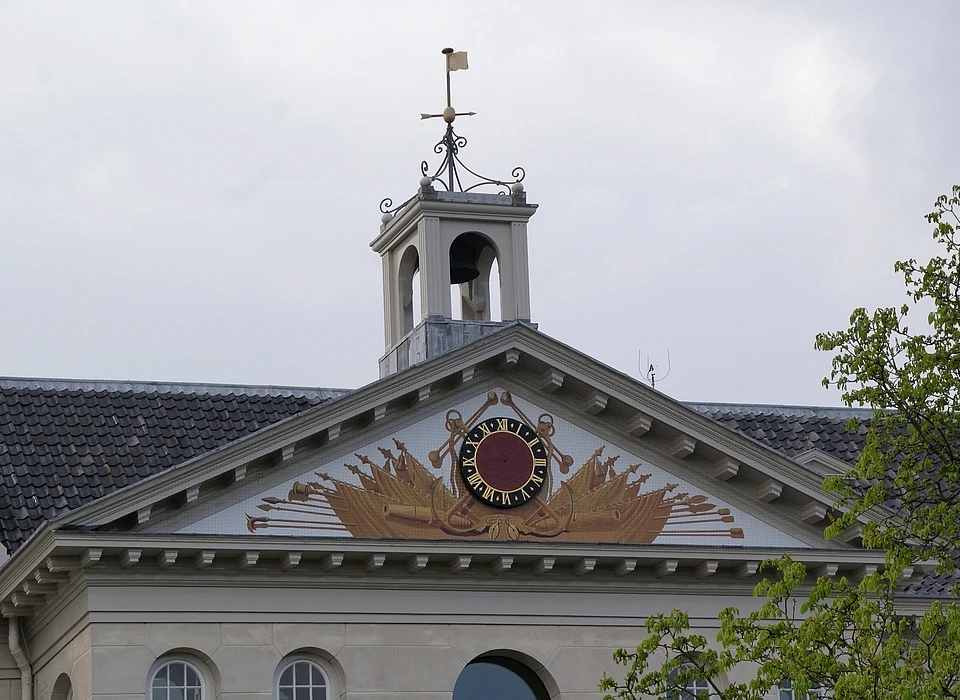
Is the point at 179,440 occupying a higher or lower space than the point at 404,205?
lower

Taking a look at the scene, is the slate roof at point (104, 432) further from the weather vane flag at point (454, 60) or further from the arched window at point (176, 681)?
the weather vane flag at point (454, 60)

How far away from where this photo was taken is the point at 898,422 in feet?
68.9

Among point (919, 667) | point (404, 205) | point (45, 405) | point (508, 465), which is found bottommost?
point (919, 667)

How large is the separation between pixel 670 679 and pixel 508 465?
12.0 ft

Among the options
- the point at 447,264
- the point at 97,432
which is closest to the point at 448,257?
the point at 447,264

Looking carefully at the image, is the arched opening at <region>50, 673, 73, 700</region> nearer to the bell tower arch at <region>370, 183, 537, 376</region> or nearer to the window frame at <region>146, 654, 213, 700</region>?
the window frame at <region>146, 654, 213, 700</region>

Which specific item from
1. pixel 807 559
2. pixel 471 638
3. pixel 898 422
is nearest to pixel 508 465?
pixel 471 638

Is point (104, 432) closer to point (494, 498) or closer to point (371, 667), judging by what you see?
point (371, 667)

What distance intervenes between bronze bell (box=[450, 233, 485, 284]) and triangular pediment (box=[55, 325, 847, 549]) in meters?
3.04

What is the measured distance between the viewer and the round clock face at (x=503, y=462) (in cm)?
2686

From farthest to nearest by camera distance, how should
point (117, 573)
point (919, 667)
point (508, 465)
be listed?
point (508, 465), point (117, 573), point (919, 667)

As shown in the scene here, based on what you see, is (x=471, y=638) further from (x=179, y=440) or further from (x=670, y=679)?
(x=179, y=440)

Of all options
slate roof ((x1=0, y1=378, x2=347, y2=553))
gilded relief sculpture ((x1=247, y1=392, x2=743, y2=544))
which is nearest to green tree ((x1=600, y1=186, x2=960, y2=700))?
gilded relief sculpture ((x1=247, y1=392, x2=743, y2=544))

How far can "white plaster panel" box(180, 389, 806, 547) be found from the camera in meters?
26.1
